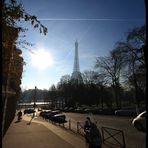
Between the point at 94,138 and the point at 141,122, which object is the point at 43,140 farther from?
the point at 141,122

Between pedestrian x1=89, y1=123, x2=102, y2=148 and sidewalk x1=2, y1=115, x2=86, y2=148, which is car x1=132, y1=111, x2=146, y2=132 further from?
pedestrian x1=89, y1=123, x2=102, y2=148

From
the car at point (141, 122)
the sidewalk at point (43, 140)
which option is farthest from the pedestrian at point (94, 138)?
the car at point (141, 122)

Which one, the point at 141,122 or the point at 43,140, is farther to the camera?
the point at 141,122

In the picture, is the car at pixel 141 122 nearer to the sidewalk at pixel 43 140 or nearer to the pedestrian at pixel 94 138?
the sidewalk at pixel 43 140

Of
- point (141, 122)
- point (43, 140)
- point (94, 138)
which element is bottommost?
point (43, 140)

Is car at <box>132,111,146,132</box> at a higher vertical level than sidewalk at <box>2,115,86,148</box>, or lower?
higher

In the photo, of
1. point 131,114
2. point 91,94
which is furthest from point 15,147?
point 91,94

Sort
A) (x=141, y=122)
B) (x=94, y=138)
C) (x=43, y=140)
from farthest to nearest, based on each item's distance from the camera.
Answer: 1. (x=141, y=122)
2. (x=43, y=140)
3. (x=94, y=138)

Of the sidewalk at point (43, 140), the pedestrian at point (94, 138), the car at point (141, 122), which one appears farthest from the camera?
the car at point (141, 122)

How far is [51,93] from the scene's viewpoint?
131 metres

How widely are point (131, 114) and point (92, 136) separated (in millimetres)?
35247

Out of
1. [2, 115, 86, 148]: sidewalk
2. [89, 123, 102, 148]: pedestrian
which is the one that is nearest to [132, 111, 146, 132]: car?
[2, 115, 86, 148]: sidewalk

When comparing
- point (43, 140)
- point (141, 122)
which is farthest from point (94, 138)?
point (141, 122)

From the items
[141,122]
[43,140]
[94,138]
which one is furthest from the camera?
[141,122]
